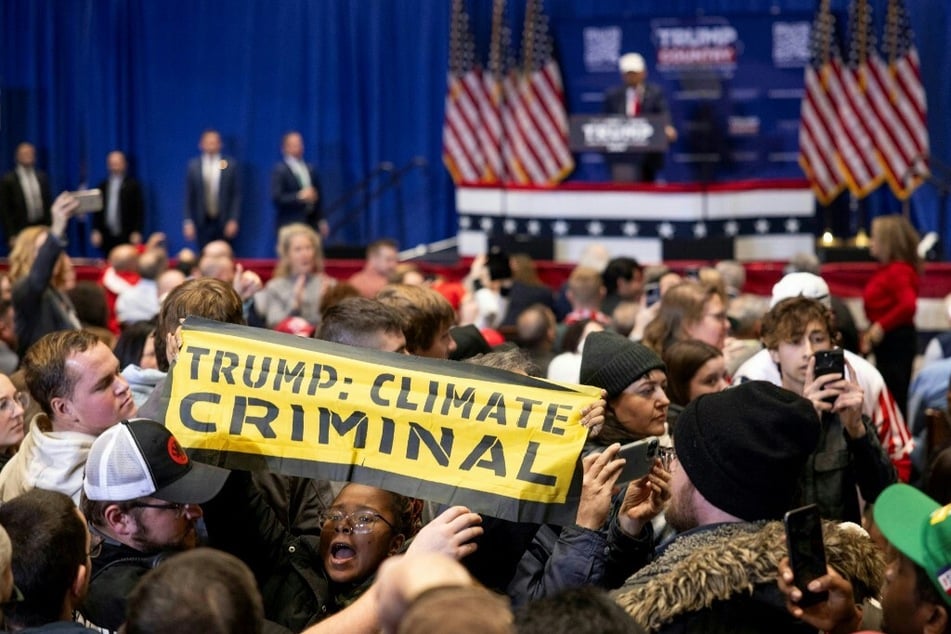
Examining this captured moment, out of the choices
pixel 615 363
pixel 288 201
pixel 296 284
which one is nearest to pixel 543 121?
pixel 288 201

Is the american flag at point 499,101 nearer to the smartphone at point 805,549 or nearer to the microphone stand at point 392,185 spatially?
the microphone stand at point 392,185

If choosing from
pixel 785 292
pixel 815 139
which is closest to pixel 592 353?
pixel 785 292

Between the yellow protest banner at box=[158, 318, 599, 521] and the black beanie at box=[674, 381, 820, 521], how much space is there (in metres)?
0.33

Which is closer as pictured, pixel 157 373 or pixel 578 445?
pixel 578 445

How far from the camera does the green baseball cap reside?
2961 mm

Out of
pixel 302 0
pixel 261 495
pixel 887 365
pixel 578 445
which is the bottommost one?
pixel 887 365

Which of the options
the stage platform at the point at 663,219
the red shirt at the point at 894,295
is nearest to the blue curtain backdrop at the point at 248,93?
the stage platform at the point at 663,219

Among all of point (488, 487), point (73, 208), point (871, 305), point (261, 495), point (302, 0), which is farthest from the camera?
point (302, 0)

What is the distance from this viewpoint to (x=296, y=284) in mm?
9492

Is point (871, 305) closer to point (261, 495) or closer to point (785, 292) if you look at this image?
point (785, 292)

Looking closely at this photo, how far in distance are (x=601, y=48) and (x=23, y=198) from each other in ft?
22.7

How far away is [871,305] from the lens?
1000cm

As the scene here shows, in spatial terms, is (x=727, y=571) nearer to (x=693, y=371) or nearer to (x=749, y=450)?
(x=749, y=450)

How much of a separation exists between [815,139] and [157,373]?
40.8ft
